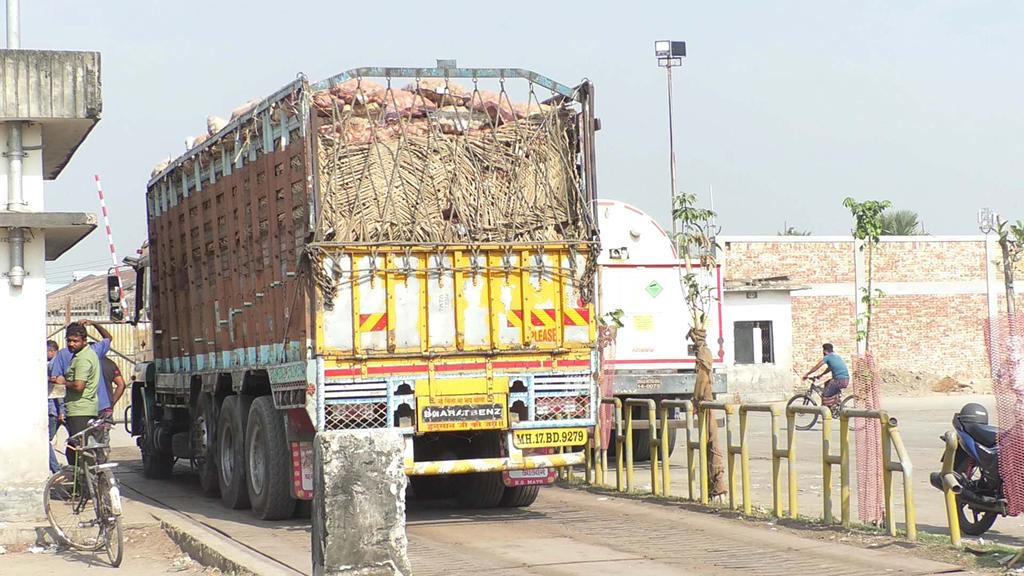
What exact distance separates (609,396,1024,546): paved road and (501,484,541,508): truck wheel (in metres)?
2.16

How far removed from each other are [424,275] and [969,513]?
505 cm

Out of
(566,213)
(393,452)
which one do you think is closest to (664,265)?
(566,213)

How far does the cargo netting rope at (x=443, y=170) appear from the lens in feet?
39.9

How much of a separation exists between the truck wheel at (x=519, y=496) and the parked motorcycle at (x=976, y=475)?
3990mm

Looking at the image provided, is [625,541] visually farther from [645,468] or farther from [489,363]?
[645,468]

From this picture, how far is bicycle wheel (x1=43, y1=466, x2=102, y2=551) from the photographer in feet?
36.9

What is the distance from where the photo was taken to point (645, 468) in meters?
18.2

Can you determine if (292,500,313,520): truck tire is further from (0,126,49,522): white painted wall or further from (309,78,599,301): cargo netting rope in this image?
(309,78,599,301): cargo netting rope

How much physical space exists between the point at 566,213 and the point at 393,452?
5345mm

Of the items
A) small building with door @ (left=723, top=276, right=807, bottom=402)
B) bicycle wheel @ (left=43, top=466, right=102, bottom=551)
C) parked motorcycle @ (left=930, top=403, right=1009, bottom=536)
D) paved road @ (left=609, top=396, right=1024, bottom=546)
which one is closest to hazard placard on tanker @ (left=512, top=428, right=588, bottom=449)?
paved road @ (left=609, top=396, right=1024, bottom=546)

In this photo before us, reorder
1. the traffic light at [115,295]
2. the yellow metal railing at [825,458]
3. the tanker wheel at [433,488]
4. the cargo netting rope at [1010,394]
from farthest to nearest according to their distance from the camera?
the traffic light at [115,295] → the tanker wheel at [433,488] → the yellow metal railing at [825,458] → the cargo netting rope at [1010,394]

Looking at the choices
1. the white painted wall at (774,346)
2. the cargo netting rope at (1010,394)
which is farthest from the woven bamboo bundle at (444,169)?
the white painted wall at (774,346)

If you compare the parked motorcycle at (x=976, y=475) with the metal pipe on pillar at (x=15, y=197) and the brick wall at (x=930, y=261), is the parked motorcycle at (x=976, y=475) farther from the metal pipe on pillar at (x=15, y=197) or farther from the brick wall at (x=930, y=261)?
the brick wall at (x=930, y=261)

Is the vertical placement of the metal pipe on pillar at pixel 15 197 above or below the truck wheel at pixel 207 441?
above
